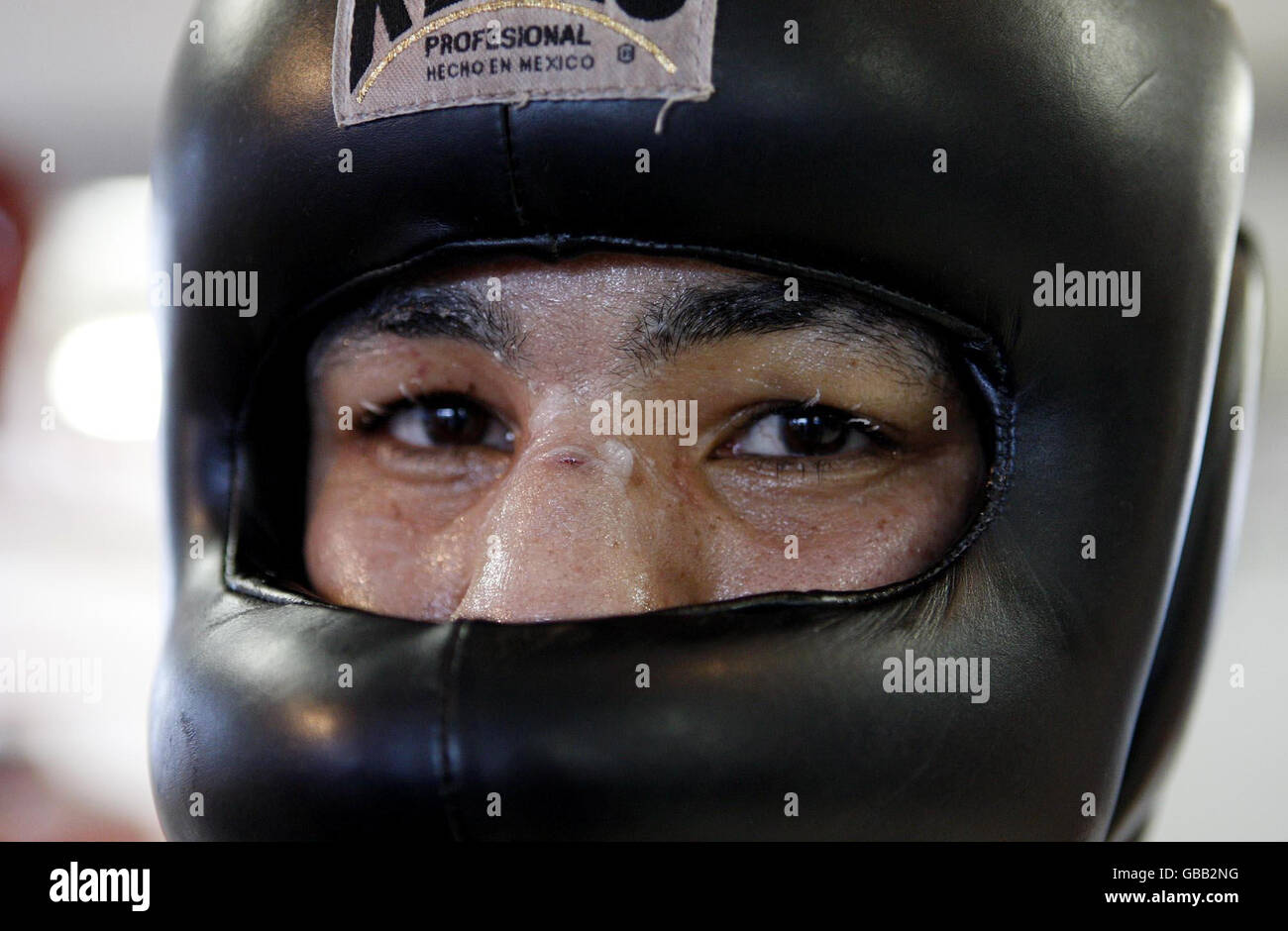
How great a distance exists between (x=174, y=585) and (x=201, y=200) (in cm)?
34

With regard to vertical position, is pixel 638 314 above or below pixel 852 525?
above

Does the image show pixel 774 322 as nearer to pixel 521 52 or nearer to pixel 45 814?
pixel 521 52

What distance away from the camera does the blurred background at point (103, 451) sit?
97.3 inches

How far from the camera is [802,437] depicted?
0.98 m

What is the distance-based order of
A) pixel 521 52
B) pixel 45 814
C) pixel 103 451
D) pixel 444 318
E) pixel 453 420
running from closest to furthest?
pixel 521 52 < pixel 444 318 < pixel 453 420 < pixel 45 814 < pixel 103 451

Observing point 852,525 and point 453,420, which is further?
point 453,420

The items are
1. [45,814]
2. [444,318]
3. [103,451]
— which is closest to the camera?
[444,318]

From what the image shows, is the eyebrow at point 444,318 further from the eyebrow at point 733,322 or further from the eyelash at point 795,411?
the eyelash at point 795,411

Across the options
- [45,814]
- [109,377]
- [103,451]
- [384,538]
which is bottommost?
Answer: [45,814]

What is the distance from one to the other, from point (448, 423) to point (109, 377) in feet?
6.76

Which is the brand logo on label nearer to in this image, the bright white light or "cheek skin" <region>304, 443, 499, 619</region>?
"cheek skin" <region>304, 443, 499, 619</region>

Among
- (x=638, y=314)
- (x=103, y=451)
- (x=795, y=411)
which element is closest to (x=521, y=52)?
(x=638, y=314)

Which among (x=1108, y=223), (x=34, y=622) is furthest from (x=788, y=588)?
(x=34, y=622)
